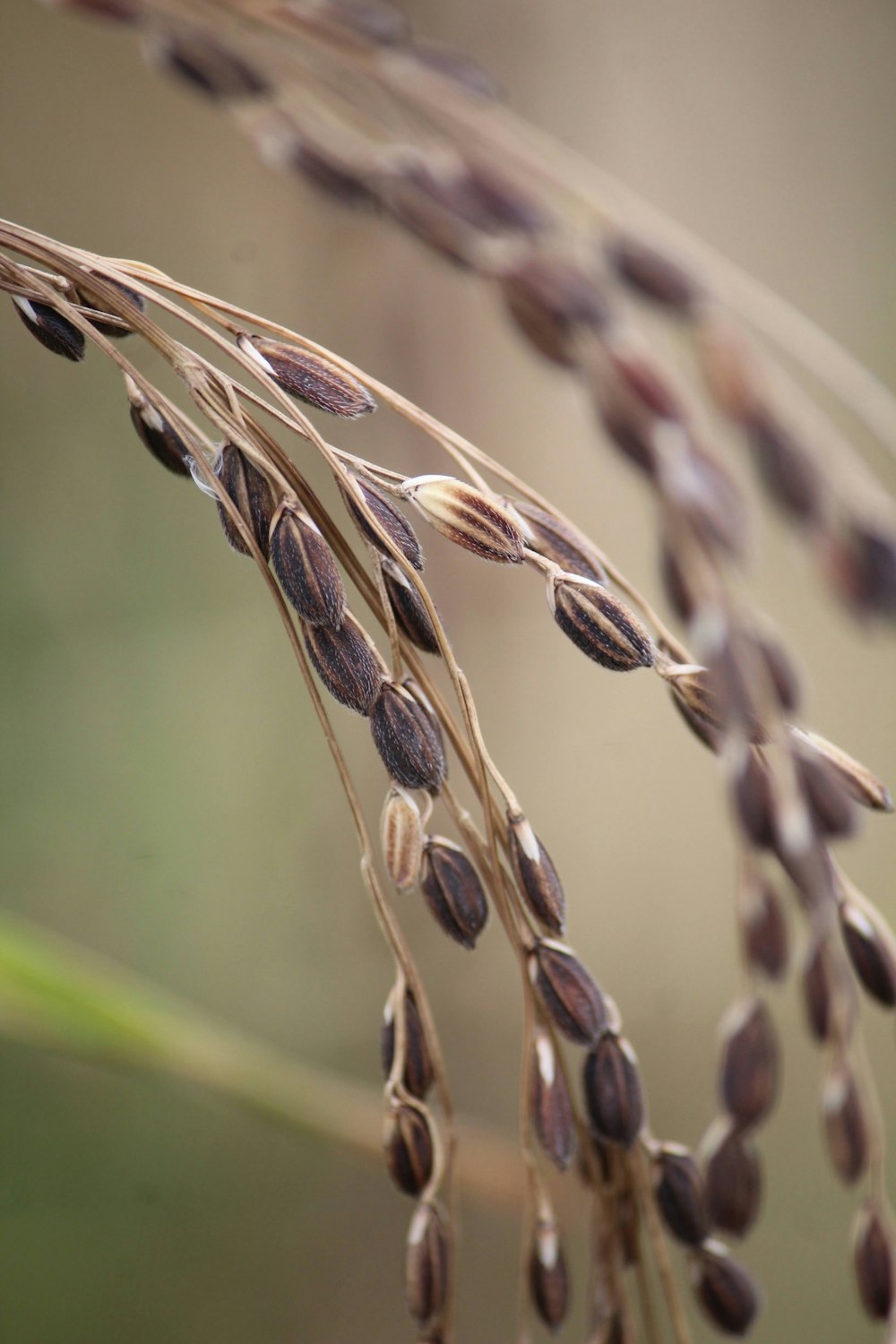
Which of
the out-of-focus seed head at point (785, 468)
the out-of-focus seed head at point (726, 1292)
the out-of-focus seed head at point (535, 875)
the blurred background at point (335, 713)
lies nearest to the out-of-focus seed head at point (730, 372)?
the out-of-focus seed head at point (785, 468)

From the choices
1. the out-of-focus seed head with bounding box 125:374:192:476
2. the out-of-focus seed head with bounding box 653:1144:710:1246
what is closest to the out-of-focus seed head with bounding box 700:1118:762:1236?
the out-of-focus seed head with bounding box 653:1144:710:1246

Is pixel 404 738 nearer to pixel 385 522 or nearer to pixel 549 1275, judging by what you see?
pixel 385 522

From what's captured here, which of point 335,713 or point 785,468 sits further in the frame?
point 335,713

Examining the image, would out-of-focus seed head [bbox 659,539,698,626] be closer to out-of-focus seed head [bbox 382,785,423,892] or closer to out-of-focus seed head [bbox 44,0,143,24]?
→ out-of-focus seed head [bbox 382,785,423,892]

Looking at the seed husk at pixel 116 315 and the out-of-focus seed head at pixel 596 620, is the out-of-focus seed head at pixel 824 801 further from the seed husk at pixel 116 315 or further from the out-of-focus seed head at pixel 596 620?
the seed husk at pixel 116 315

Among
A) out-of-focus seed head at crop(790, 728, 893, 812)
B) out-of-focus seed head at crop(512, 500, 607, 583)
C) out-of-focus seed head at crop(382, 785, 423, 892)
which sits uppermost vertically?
out-of-focus seed head at crop(790, 728, 893, 812)

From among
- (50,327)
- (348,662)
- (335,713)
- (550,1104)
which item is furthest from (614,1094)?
(335,713)
